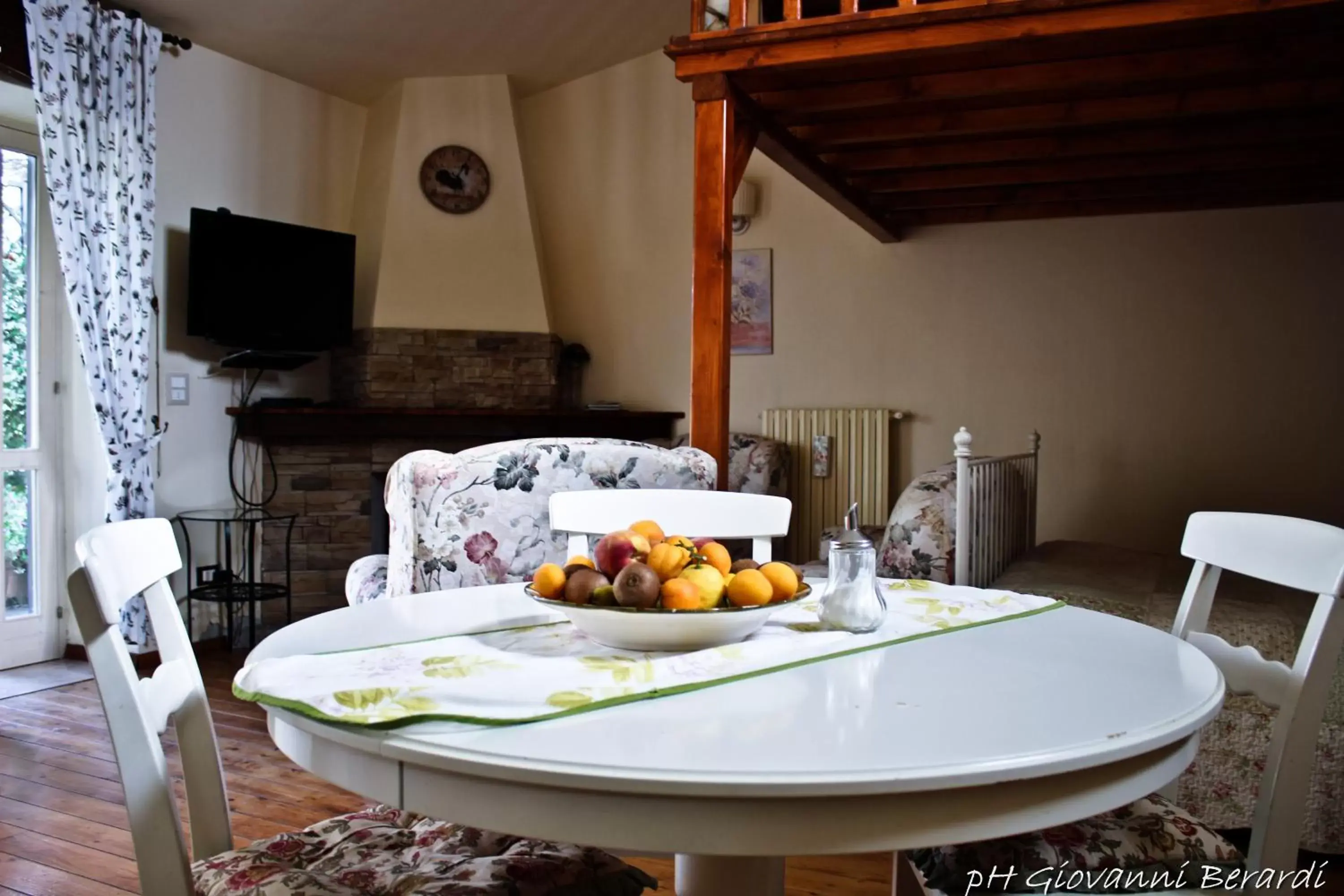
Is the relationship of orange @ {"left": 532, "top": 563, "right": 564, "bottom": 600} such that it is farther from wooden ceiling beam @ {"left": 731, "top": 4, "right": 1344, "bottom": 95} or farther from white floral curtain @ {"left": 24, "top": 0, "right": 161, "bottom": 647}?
white floral curtain @ {"left": 24, "top": 0, "right": 161, "bottom": 647}

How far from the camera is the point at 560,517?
1.85 m

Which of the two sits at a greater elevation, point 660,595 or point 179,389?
Answer: point 179,389

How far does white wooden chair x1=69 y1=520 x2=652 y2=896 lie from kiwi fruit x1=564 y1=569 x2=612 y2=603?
0.30 metres

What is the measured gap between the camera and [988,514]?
132 inches

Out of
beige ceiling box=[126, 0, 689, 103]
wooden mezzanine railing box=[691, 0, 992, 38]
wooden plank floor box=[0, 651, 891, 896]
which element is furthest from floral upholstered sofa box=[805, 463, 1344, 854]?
beige ceiling box=[126, 0, 689, 103]

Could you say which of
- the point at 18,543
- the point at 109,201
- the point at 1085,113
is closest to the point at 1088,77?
the point at 1085,113

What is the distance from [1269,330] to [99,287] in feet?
16.7

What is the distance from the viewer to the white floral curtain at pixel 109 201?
12.0 feet

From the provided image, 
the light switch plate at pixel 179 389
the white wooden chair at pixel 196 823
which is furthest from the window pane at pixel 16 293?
the white wooden chair at pixel 196 823

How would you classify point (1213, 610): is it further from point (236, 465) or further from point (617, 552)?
point (236, 465)

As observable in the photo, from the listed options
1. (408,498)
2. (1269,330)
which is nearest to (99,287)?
(408,498)

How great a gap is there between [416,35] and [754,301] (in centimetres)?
216

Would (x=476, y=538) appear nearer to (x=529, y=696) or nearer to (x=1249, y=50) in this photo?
(x=529, y=696)

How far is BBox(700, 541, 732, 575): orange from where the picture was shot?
4.17ft
